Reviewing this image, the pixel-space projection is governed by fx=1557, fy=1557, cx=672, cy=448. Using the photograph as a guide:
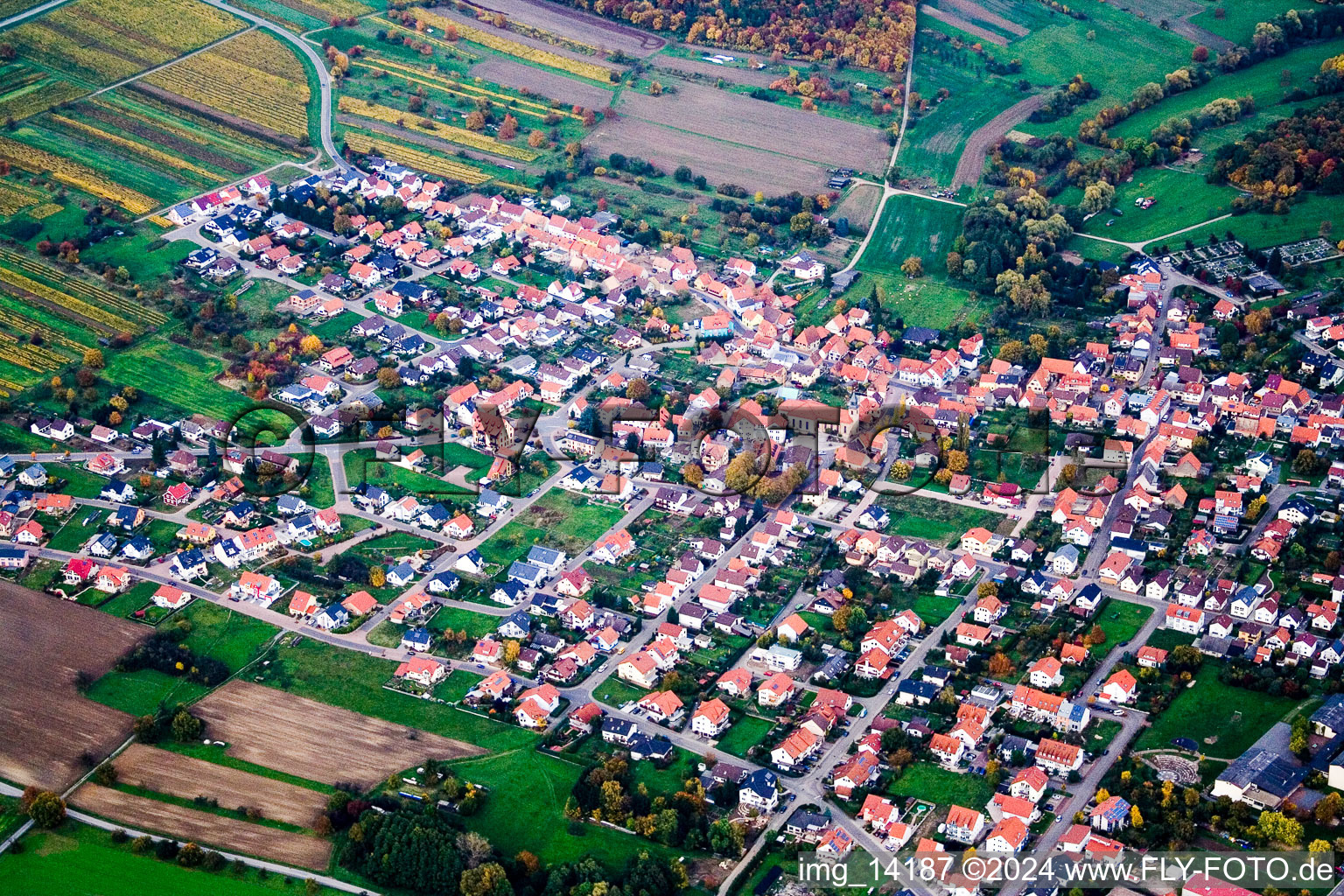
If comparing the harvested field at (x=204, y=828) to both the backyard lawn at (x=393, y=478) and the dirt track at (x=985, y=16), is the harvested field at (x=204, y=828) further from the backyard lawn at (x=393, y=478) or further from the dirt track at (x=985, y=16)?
the dirt track at (x=985, y=16)

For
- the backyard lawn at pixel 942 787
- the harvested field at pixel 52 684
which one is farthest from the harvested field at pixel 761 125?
the harvested field at pixel 52 684

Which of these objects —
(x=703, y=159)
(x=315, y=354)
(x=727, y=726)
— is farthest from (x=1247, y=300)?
(x=315, y=354)

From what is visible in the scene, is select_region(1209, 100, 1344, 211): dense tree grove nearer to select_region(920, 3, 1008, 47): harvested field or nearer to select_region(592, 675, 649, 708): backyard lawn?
→ select_region(920, 3, 1008, 47): harvested field

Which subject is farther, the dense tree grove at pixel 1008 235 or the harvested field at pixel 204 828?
the dense tree grove at pixel 1008 235

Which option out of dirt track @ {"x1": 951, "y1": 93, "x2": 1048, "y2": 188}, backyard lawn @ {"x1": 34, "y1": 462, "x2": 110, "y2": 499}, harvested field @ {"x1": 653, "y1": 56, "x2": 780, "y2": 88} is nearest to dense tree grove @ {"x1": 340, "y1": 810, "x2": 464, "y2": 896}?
backyard lawn @ {"x1": 34, "y1": 462, "x2": 110, "y2": 499}

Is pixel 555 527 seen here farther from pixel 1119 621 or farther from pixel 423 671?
pixel 1119 621

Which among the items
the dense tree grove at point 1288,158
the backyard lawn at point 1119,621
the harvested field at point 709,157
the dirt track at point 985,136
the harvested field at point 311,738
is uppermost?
the dense tree grove at point 1288,158

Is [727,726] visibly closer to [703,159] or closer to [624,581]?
[624,581]
